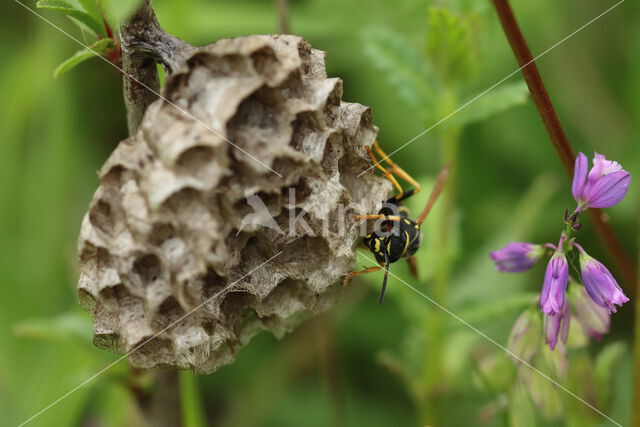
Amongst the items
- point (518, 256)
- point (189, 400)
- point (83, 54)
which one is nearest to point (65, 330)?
point (189, 400)

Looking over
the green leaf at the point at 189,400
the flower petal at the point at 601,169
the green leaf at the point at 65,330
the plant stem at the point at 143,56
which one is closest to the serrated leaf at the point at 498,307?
the flower petal at the point at 601,169

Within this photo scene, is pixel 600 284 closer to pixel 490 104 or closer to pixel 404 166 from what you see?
pixel 490 104

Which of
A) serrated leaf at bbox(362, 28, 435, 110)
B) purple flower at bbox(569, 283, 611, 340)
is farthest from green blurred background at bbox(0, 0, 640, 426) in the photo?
purple flower at bbox(569, 283, 611, 340)

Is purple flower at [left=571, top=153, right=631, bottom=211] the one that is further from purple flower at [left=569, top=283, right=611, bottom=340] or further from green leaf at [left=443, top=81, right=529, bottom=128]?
green leaf at [left=443, top=81, right=529, bottom=128]

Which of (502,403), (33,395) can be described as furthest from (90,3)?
(33,395)

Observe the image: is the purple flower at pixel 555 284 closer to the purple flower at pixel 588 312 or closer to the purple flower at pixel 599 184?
the purple flower at pixel 599 184

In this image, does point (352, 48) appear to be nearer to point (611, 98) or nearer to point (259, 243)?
point (611, 98)

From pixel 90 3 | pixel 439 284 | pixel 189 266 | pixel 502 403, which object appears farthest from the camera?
pixel 439 284
